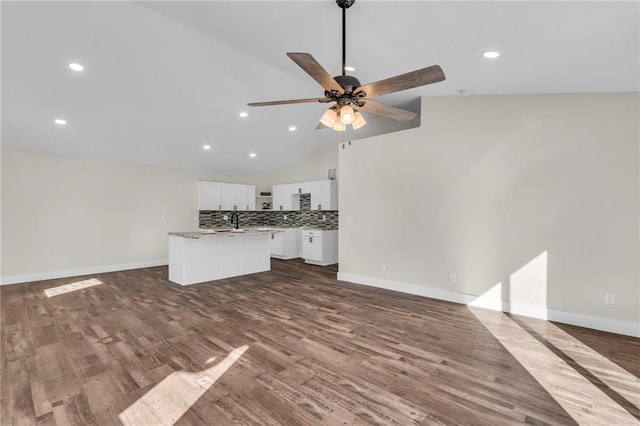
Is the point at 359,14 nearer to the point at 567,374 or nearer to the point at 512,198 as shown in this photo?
the point at 512,198

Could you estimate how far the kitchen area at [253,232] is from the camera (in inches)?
212

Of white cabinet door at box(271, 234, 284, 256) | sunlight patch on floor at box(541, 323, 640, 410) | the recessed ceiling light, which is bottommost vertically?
sunlight patch on floor at box(541, 323, 640, 410)

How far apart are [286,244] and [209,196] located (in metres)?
2.44

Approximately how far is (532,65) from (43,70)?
5613 millimetres

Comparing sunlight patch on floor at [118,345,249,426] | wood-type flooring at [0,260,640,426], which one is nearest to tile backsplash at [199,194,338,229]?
wood-type flooring at [0,260,640,426]

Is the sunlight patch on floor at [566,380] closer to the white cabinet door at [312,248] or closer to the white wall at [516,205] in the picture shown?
the white wall at [516,205]

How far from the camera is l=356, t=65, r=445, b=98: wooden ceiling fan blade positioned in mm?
1861

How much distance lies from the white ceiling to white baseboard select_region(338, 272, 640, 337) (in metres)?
2.59

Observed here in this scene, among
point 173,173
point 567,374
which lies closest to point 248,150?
point 173,173

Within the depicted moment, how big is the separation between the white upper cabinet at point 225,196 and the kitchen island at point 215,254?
221cm

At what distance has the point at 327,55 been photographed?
11.1ft

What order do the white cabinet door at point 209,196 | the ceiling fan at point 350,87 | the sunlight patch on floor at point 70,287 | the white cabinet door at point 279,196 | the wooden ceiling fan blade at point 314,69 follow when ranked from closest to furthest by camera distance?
the wooden ceiling fan blade at point 314,69, the ceiling fan at point 350,87, the sunlight patch on floor at point 70,287, the white cabinet door at point 209,196, the white cabinet door at point 279,196

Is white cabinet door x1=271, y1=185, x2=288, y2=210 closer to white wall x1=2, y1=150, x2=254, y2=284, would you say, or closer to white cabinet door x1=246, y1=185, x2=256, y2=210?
white cabinet door x1=246, y1=185, x2=256, y2=210

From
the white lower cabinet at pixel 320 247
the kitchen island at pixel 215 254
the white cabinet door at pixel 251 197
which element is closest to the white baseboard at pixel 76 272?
the kitchen island at pixel 215 254
